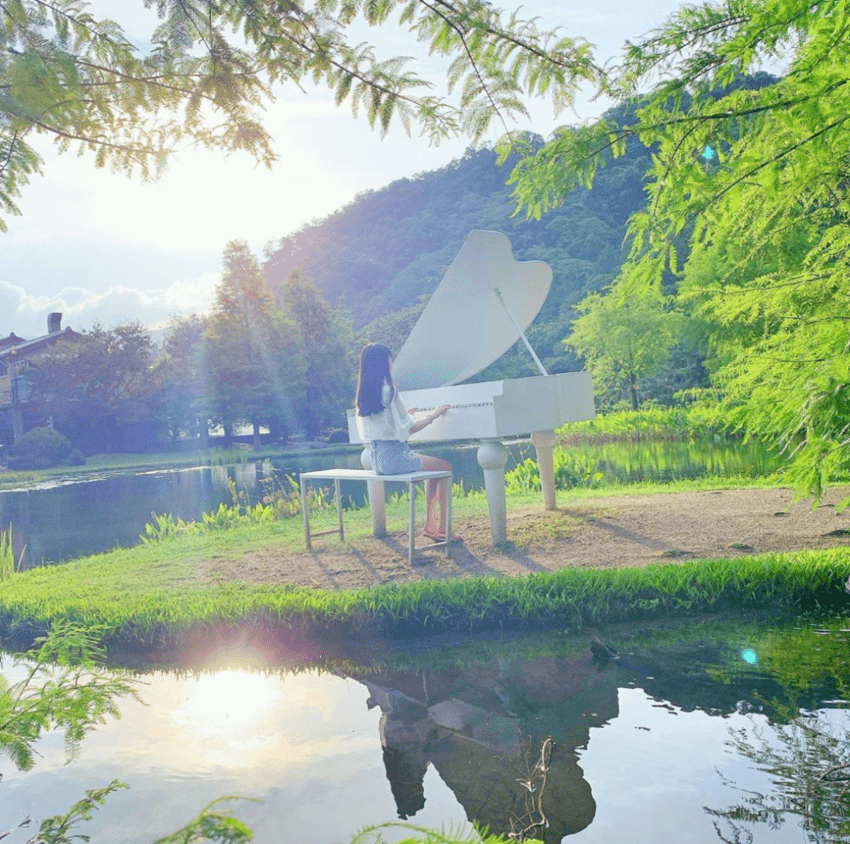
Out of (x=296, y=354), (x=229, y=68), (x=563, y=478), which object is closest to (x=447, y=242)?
(x=296, y=354)

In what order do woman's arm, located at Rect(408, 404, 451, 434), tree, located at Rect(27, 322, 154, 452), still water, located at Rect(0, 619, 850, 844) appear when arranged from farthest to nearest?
tree, located at Rect(27, 322, 154, 452) < woman's arm, located at Rect(408, 404, 451, 434) < still water, located at Rect(0, 619, 850, 844)

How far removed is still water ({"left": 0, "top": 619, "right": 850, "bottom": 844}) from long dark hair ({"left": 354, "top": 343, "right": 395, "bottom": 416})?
200 cm

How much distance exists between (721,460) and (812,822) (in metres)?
9.25

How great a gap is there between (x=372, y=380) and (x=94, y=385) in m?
25.0

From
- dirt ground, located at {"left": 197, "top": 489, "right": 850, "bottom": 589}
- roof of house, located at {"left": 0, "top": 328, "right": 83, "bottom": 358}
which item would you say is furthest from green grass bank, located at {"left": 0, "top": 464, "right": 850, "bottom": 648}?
roof of house, located at {"left": 0, "top": 328, "right": 83, "bottom": 358}

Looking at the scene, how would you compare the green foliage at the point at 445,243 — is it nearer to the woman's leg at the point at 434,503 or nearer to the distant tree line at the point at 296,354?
the distant tree line at the point at 296,354

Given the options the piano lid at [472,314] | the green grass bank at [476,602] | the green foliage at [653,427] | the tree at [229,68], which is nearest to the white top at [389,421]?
the piano lid at [472,314]

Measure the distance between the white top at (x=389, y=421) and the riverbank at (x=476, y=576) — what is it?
34.3 inches

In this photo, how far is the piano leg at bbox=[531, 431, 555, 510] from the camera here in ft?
21.4

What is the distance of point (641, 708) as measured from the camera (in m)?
2.84

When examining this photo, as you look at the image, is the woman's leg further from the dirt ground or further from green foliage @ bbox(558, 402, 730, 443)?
green foliage @ bbox(558, 402, 730, 443)

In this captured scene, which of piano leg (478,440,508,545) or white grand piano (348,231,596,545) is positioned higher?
white grand piano (348,231,596,545)

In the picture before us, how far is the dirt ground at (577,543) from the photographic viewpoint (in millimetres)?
5066

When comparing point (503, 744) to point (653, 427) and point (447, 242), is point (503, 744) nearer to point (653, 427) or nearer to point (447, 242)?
point (653, 427)
